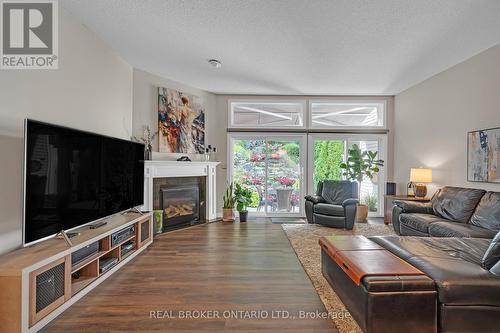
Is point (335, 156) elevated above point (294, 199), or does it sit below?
above

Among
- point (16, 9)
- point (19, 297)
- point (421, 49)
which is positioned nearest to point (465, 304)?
point (19, 297)

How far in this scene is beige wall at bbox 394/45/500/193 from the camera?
3679 millimetres

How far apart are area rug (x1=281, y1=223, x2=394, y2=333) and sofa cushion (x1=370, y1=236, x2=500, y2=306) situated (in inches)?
26.9

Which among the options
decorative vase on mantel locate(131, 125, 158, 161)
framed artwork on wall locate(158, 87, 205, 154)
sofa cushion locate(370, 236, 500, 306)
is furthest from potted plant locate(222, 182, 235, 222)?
sofa cushion locate(370, 236, 500, 306)

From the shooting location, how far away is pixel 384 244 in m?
2.59

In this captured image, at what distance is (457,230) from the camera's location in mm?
3035

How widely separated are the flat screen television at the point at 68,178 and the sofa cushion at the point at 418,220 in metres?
4.00

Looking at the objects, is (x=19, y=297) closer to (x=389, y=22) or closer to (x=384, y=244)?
(x=384, y=244)

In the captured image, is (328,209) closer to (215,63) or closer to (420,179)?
(420,179)

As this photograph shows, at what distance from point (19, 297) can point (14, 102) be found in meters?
1.63

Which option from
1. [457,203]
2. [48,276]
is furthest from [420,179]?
[48,276]

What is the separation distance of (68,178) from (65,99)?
104 centimetres

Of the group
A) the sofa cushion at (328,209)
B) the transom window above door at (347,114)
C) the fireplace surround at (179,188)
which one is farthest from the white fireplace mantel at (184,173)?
the transom window above door at (347,114)

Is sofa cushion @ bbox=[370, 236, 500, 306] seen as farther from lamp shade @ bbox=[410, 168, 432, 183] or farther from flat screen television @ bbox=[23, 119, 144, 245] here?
flat screen television @ bbox=[23, 119, 144, 245]
